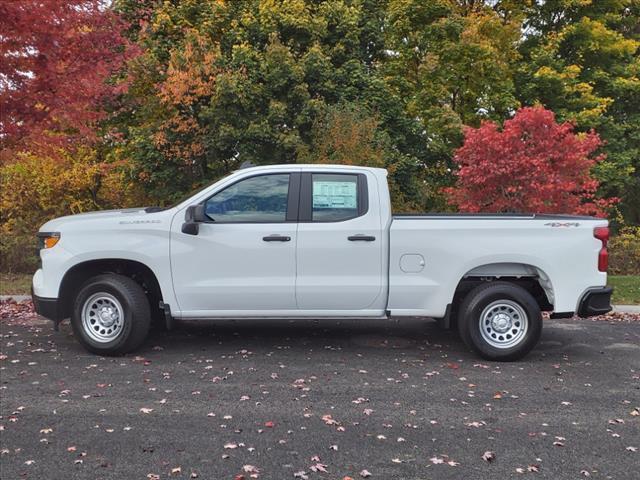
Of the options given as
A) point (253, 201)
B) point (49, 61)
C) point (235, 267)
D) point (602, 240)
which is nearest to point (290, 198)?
point (253, 201)

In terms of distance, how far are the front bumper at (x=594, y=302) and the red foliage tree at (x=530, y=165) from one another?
5913 mm

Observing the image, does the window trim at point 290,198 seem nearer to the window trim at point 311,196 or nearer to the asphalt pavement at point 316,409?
the window trim at point 311,196

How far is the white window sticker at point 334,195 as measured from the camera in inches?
254

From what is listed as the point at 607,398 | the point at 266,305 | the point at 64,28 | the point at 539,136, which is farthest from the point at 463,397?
the point at 539,136

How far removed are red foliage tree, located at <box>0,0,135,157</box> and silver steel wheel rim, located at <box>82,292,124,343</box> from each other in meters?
4.30

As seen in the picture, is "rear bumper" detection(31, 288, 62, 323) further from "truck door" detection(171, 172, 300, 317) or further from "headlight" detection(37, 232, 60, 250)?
"truck door" detection(171, 172, 300, 317)

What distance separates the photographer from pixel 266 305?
6344 millimetres

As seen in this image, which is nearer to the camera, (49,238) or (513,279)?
(49,238)

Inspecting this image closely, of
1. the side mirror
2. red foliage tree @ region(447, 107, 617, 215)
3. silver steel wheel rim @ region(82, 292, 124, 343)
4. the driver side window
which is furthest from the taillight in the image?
red foliage tree @ region(447, 107, 617, 215)

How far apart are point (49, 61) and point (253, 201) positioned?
4624 millimetres

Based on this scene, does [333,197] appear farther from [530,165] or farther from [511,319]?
[530,165]

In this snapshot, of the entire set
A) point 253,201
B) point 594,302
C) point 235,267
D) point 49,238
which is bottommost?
point 594,302

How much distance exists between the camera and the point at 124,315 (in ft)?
20.8

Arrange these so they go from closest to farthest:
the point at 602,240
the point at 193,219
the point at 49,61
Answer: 1. the point at 193,219
2. the point at 602,240
3. the point at 49,61
